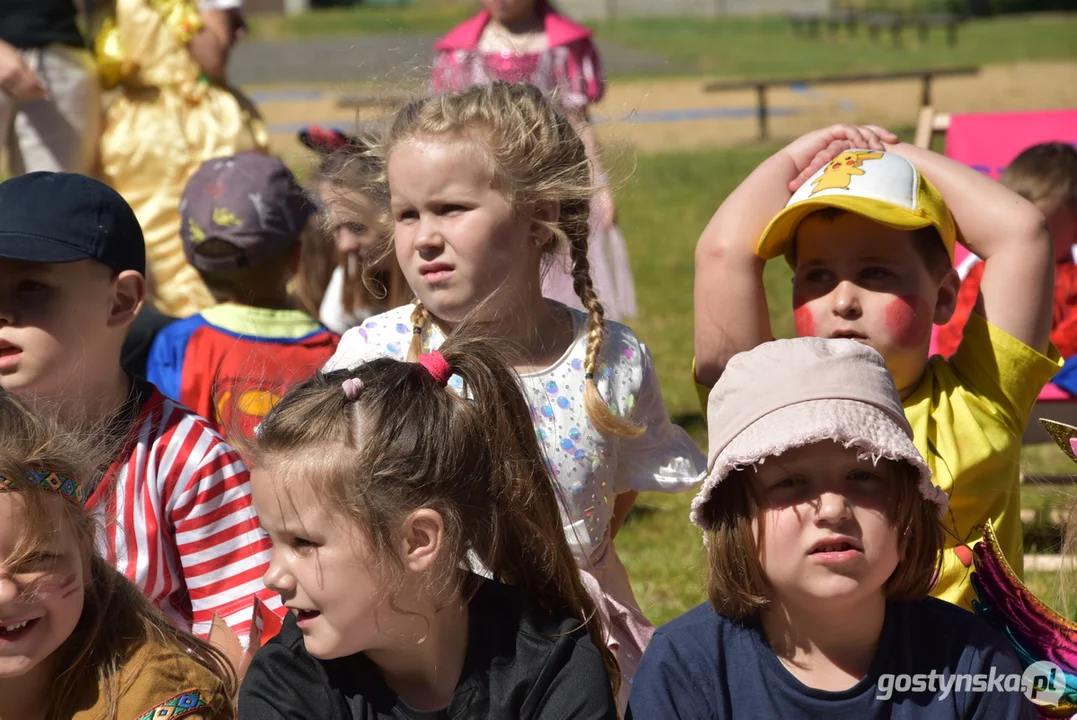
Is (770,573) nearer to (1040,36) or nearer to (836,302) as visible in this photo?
(836,302)

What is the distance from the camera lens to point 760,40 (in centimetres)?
3341

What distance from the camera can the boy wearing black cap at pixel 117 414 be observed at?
284 centimetres

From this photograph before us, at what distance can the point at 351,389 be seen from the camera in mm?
2359

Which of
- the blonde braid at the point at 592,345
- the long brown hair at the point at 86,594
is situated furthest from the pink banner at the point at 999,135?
the long brown hair at the point at 86,594

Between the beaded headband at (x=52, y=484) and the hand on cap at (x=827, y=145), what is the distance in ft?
5.53

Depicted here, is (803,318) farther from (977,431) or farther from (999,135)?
(999,135)

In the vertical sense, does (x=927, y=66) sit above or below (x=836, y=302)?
below

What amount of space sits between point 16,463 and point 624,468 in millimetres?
1336

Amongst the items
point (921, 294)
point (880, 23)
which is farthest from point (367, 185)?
point (880, 23)

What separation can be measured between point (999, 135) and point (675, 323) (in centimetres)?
301

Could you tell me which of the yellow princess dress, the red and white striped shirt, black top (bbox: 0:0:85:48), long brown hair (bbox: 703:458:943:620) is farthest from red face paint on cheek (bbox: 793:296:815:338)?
black top (bbox: 0:0:85:48)

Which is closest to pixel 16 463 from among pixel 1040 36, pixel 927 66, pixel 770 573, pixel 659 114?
pixel 770 573

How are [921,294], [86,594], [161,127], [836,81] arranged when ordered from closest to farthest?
[86,594] → [921,294] → [161,127] → [836,81]

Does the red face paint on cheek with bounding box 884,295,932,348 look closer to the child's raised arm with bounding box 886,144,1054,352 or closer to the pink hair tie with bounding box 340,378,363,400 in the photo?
the child's raised arm with bounding box 886,144,1054,352
